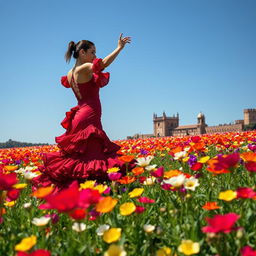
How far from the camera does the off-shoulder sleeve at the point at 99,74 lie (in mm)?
3484

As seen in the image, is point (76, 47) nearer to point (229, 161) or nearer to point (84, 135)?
point (84, 135)

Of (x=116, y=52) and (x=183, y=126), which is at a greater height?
(x=183, y=126)

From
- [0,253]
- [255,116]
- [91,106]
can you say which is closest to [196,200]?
[0,253]

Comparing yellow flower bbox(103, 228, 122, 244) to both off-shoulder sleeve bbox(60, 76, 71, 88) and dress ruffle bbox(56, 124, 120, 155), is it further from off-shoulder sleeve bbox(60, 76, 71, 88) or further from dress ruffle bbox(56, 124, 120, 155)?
off-shoulder sleeve bbox(60, 76, 71, 88)

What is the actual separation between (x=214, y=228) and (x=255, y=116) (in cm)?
12083

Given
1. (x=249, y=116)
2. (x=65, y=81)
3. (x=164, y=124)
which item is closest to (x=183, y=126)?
(x=164, y=124)

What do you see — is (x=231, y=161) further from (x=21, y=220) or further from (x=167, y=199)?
(x=21, y=220)

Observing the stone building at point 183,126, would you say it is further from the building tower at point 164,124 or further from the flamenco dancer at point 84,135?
the flamenco dancer at point 84,135

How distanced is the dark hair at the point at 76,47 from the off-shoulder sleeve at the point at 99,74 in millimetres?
408

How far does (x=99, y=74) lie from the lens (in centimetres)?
369

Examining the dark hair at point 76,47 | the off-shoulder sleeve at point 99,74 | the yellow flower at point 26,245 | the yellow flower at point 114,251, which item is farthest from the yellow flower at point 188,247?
the dark hair at point 76,47

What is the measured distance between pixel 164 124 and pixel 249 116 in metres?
31.7

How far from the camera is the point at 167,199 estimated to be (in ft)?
7.93

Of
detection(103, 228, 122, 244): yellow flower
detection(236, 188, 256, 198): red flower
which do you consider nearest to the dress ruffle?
detection(103, 228, 122, 244): yellow flower
